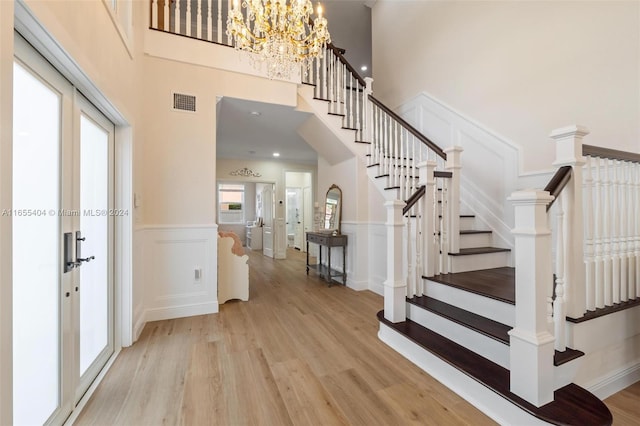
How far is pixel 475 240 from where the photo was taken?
3.23 metres

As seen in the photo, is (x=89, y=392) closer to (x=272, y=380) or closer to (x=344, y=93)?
(x=272, y=380)

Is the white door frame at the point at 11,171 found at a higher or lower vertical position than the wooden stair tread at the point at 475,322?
higher

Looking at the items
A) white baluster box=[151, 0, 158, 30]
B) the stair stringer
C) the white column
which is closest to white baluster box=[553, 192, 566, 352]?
the white column

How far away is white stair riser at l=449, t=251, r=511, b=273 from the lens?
2.79m

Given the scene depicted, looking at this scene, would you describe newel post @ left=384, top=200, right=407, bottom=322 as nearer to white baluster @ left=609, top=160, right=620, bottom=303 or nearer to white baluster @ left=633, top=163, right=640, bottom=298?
white baluster @ left=609, top=160, right=620, bottom=303

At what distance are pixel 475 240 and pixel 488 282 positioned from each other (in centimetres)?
94

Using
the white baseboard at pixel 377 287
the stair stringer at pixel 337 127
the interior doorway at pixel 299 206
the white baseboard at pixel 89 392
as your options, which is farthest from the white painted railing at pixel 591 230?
the interior doorway at pixel 299 206

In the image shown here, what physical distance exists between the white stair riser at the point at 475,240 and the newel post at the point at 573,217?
1492 mm

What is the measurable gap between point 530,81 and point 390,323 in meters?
2.86

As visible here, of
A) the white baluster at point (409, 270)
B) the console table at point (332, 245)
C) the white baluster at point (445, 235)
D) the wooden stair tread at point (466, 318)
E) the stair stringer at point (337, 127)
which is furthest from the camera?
the console table at point (332, 245)

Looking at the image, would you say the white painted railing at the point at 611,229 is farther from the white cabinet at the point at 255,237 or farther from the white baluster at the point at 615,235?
the white cabinet at the point at 255,237

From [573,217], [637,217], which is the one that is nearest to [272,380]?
[573,217]

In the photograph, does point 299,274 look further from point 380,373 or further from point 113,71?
point 113,71

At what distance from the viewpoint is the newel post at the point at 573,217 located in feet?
5.31
